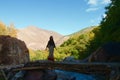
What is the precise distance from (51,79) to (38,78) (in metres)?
0.72

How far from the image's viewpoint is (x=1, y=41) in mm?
39156

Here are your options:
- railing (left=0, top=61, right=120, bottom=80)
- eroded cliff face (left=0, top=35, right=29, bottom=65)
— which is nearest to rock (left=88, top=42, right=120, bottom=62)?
railing (left=0, top=61, right=120, bottom=80)

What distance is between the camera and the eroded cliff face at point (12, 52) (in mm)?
37188

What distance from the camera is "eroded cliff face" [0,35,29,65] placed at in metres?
37.2

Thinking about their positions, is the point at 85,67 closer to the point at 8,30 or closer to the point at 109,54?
the point at 109,54

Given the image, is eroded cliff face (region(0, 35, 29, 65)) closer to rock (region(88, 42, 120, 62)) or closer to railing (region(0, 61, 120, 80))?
rock (region(88, 42, 120, 62))

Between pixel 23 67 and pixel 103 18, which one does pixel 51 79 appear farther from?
pixel 103 18

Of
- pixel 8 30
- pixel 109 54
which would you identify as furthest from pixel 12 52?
pixel 8 30

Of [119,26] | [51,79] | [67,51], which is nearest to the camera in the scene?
[51,79]

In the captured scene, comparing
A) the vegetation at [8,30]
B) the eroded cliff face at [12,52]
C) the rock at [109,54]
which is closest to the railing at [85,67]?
the rock at [109,54]

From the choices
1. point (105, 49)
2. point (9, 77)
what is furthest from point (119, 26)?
point (9, 77)

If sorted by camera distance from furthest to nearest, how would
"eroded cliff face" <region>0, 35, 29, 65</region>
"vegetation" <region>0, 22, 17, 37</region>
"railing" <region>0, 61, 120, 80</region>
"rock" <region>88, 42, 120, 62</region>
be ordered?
1. "vegetation" <region>0, 22, 17, 37</region>
2. "eroded cliff face" <region>0, 35, 29, 65</region>
3. "rock" <region>88, 42, 120, 62</region>
4. "railing" <region>0, 61, 120, 80</region>

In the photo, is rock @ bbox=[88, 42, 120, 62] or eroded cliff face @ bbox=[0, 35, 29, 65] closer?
rock @ bbox=[88, 42, 120, 62]

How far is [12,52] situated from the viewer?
127 feet
